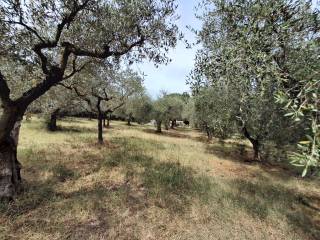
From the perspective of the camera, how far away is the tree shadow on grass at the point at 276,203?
757 cm

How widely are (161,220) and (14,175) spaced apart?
4727 mm

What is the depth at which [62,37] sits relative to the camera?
821cm

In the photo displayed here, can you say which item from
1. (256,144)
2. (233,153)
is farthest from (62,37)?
(233,153)

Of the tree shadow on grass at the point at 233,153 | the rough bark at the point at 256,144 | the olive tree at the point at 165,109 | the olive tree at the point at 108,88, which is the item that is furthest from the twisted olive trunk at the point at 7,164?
the olive tree at the point at 165,109

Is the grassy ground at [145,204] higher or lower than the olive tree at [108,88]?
lower

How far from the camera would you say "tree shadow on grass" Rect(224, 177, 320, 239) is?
7.57 m

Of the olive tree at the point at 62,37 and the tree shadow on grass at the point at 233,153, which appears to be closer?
the olive tree at the point at 62,37

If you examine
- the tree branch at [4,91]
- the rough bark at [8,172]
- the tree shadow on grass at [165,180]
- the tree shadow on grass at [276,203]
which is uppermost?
the tree branch at [4,91]

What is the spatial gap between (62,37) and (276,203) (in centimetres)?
989

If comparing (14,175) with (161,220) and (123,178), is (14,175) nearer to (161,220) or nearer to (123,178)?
(123,178)

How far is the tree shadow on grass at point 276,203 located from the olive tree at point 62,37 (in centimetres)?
640

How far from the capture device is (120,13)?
283 inches

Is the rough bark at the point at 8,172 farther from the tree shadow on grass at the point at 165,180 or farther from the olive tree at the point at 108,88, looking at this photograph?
the olive tree at the point at 108,88

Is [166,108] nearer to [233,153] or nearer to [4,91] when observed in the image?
[233,153]
